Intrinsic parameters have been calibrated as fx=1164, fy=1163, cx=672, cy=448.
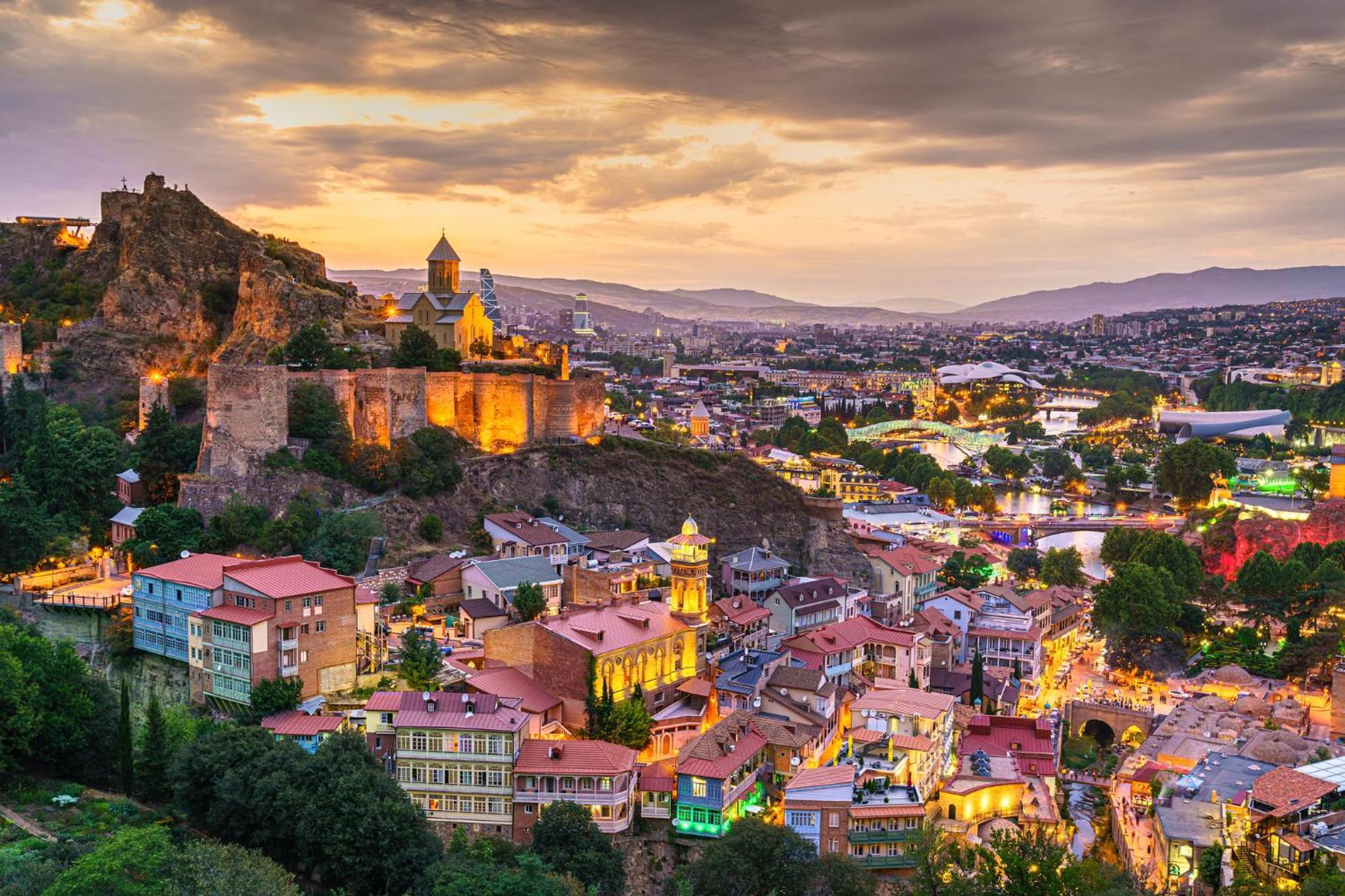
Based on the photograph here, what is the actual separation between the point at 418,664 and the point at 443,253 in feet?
67.7

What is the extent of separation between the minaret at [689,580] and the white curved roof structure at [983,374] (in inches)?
3577

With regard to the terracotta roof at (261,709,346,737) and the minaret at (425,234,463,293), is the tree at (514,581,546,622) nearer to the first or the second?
the terracotta roof at (261,709,346,737)

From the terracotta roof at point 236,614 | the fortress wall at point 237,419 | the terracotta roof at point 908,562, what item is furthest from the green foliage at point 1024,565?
the terracotta roof at point 236,614

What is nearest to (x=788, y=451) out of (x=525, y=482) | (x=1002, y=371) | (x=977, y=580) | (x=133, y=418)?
(x=977, y=580)

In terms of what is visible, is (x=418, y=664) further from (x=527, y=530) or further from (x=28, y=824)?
(x=527, y=530)

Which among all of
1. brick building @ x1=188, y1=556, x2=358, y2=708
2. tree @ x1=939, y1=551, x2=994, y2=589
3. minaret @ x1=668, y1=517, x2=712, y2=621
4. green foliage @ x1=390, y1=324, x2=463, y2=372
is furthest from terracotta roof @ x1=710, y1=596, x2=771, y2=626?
green foliage @ x1=390, y1=324, x2=463, y2=372

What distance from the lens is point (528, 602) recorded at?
78.0ft

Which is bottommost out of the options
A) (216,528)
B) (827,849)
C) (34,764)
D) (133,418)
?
(827,849)

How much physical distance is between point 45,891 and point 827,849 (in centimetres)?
1109

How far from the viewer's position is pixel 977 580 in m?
36.6

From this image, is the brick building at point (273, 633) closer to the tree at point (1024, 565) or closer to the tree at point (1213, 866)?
the tree at point (1213, 866)

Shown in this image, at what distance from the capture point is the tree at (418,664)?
20.1 meters

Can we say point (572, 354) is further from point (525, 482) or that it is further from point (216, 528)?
point (216, 528)

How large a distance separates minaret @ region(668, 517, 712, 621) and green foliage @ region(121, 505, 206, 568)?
10077mm
